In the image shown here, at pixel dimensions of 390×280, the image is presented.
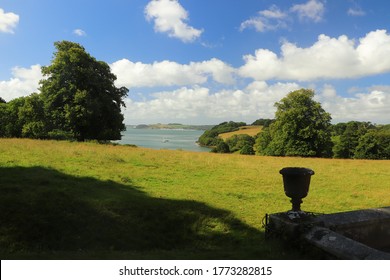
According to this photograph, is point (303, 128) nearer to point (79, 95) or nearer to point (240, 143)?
point (79, 95)

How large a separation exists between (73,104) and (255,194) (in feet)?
82.6

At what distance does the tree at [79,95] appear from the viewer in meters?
31.4

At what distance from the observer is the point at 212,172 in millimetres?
19422

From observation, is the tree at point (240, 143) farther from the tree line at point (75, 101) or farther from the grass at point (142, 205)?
the grass at point (142, 205)

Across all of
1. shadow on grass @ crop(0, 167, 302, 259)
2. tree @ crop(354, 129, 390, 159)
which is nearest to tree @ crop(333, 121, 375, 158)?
tree @ crop(354, 129, 390, 159)

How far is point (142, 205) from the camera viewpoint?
415 inches

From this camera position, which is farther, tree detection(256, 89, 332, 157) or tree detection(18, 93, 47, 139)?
tree detection(256, 89, 332, 157)

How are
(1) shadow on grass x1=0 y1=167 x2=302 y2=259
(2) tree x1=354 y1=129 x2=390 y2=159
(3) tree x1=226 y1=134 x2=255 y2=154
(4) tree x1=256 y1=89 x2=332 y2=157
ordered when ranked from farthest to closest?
(3) tree x1=226 y1=134 x2=255 y2=154 < (2) tree x1=354 y1=129 x2=390 y2=159 < (4) tree x1=256 y1=89 x2=332 y2=157 < (1) shadow on grass x1=0 y1=167 x2=302 y2=259

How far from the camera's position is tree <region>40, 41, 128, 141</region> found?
103 ft

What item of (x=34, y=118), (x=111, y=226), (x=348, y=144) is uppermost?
(x=34, y=118)

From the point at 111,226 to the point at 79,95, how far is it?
24976 millimetres

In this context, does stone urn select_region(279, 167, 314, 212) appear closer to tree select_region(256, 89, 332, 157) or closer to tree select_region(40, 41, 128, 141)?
tree select_region(40, 41, 128, 141)

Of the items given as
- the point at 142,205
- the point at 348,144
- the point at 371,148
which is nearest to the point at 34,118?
the point at 142,205
